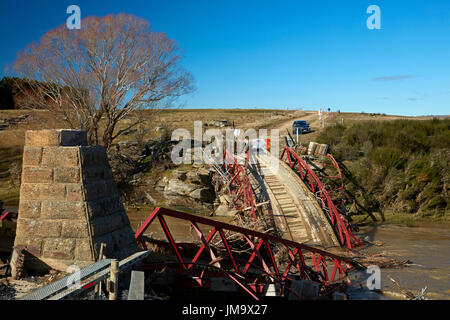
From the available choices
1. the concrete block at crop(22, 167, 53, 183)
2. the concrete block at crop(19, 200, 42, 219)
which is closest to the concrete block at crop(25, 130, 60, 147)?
the concrete block at crop(22, 167, 53, 183)

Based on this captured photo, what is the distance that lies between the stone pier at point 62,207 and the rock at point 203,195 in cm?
1706

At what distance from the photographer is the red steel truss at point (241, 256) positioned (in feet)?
17.9

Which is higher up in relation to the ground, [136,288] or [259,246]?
[136,288]

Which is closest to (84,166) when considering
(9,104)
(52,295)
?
(52,295)

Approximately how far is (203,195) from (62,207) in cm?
1746

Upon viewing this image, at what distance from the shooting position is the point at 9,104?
155 feet

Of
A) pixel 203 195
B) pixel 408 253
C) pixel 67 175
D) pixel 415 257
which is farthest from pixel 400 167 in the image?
pixel 67 175

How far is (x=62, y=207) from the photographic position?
14.6ft

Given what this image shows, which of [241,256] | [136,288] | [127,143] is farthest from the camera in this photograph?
[127,143]

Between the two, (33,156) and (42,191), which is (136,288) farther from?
(33,156)

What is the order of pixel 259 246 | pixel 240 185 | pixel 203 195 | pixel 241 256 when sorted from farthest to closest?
pixel 203 195, pixel 240 185, pixel 241 256, pixel 259 246

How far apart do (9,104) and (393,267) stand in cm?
5016

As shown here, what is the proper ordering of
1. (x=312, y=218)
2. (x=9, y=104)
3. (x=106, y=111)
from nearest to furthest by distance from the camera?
1. (x=312, y=218)
2. (x=106, y=111)
3. (x=9, y=104)
